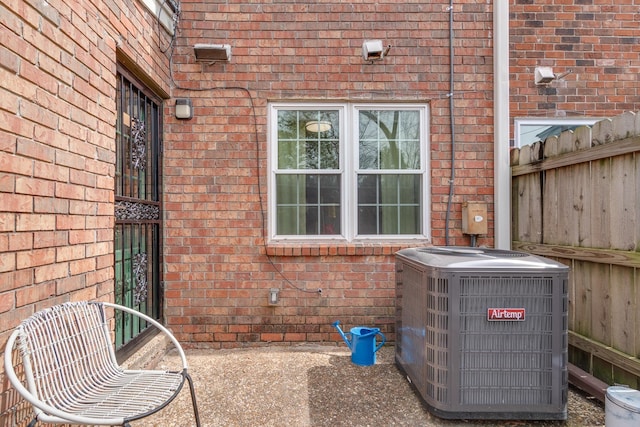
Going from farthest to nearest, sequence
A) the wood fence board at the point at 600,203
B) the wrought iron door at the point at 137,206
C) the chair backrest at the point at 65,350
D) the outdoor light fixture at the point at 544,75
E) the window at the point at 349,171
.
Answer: the outdoor light fixture at the point at 544,75
the window at the point at 349,171
the wrought iron door at the point at 137,206
the wood fence board at the point at 600,203
the chair backrest at the point at 65,350

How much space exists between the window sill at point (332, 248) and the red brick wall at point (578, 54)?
215 centimetres

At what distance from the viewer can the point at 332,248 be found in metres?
3.70

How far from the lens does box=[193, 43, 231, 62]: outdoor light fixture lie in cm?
358

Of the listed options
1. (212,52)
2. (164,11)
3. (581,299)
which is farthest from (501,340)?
(164,11)

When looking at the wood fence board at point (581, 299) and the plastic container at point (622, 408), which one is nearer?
the plastic container at point (622, 408)

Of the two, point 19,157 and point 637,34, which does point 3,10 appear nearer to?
point 19,157

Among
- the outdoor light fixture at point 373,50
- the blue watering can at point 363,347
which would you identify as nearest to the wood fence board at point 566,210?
the blue watering can at point 363,347

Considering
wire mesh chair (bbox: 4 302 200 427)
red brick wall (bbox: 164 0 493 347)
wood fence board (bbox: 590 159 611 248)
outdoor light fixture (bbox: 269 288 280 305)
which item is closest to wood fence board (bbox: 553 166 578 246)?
wood fence board (bbox: 590 159 611 248)

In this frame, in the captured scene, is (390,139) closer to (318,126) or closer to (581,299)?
(318,126)

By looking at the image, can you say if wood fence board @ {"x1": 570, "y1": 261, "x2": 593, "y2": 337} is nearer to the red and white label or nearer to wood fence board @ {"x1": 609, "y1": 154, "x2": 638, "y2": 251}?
wood fence board @ {"x1": 609, "y1": 154, "x2": 638, "y2": 251}

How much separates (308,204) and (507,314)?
7.02 ft

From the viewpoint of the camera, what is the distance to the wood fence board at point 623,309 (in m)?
2.45

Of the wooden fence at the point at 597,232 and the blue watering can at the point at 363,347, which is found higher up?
the wooden fence at the point at 597,232

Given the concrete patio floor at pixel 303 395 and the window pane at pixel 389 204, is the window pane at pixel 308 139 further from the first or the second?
the concrete patio floor at pixel 303 395
